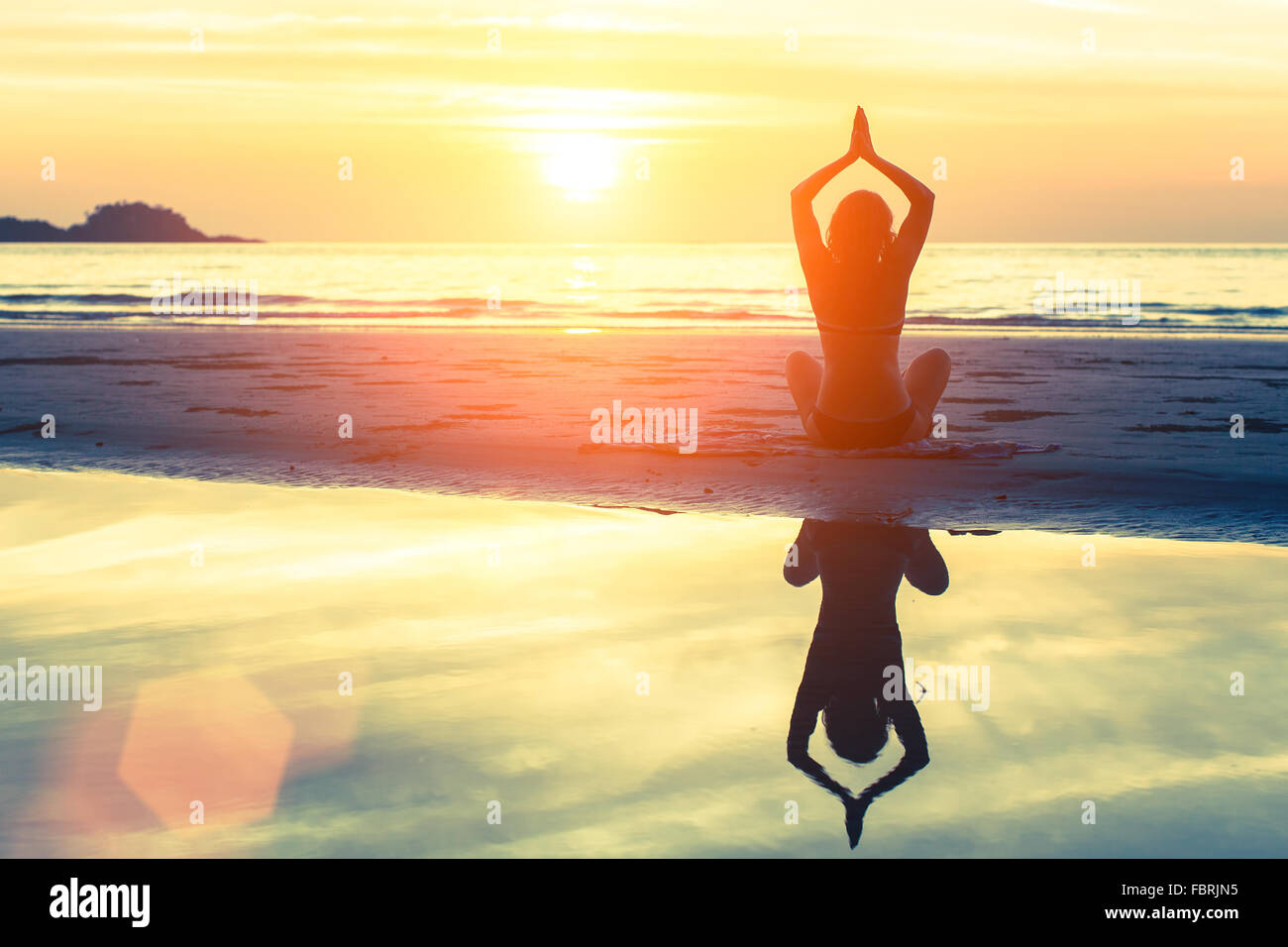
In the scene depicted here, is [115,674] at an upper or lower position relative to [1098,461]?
lower

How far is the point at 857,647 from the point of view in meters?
5.04

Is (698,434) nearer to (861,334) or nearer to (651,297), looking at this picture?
(861,334)

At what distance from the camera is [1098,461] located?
31.5ft

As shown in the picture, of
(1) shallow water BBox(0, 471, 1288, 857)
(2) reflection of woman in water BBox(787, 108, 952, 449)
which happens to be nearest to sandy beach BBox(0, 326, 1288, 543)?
(2) reflection of woman in water BBox(787, 108, 952, 449)

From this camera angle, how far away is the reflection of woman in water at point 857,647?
12.8 ft

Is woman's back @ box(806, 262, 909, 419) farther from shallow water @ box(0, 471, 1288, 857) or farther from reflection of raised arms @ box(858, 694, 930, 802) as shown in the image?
reflection of raised arms @ box(858, 694, 930, 802)

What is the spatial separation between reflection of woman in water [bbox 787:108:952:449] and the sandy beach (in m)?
0.32

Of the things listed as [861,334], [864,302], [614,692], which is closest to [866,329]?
[861,334]

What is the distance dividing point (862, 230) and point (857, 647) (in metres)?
4.36

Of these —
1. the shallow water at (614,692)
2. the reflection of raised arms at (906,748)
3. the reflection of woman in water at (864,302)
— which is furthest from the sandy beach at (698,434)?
the reflection of raised arms at (906,748)

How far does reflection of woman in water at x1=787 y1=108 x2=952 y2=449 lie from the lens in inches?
340
